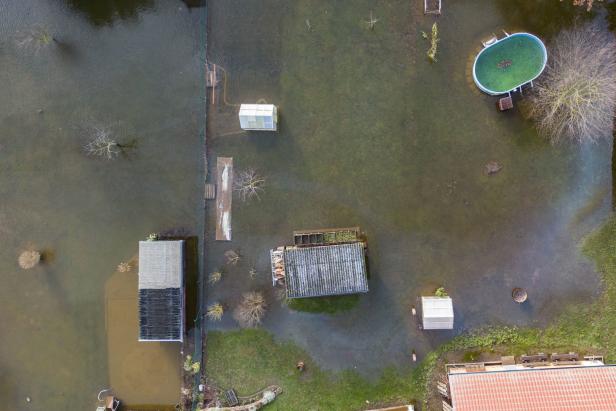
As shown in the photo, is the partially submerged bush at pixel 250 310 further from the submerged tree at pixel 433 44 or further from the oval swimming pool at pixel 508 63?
the oval swimming pool at pixel 508 63

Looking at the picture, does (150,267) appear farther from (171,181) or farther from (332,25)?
(332,25)

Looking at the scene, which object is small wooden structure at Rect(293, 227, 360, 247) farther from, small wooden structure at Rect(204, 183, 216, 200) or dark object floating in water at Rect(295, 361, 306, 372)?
dark object floating in water at Rect(295, 361, 306, 372)

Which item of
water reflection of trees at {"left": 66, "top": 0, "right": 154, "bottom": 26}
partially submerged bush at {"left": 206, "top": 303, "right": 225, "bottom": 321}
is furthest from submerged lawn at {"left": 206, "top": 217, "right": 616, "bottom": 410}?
water reflection of trees at {"left": 66, "top": 0, "right": 154, "bottom": 26}

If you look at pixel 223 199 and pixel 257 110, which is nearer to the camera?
pixel 257 110

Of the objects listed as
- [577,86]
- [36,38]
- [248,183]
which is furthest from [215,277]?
[577,86]

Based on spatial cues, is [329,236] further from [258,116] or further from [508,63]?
[508,63]

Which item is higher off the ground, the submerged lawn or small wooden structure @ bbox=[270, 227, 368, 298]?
small wooden structure @ bbox=[270, 227, 368, 298]
